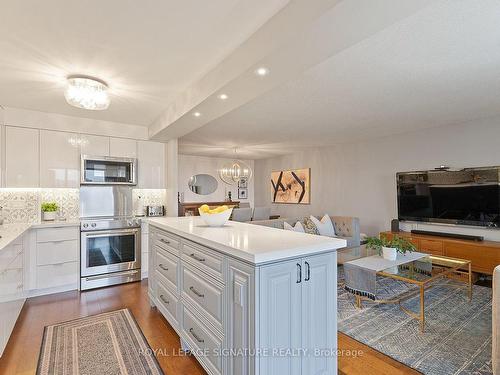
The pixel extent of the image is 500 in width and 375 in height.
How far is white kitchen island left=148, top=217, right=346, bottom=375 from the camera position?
4.63ft

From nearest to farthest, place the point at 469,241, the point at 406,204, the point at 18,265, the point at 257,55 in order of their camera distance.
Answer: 1. the point at 257,55
2. the point at 18,265
3. the point at 469,241
4. the point at 406,204

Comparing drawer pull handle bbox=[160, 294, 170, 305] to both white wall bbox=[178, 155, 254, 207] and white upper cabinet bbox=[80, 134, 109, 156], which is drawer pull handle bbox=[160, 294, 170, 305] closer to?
white upper cabinet bbox=[80, 134, 109, 156]

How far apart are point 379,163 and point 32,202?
19.2 feet

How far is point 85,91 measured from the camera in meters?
2.54

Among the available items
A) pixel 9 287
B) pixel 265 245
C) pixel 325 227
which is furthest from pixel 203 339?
pixel 325 227

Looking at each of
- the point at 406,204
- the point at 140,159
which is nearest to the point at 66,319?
the point at 140,159

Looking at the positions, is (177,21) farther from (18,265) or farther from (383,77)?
(18,265)

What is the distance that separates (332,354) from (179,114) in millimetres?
2734

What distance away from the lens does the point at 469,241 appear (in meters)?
3.91

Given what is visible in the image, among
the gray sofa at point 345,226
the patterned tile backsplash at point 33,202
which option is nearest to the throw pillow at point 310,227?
the gray sofa at point 345,226

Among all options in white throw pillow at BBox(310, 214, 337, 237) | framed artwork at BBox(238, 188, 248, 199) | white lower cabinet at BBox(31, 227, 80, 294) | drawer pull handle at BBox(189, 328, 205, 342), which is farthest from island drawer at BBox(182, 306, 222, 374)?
framed artwork at BBox(238, 188, 248, 199)

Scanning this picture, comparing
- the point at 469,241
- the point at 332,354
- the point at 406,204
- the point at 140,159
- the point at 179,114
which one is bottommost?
the point at 332,354

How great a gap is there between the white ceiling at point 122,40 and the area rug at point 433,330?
8.87 ft

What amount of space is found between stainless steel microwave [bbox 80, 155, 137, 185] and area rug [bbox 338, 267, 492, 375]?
3.52 m
